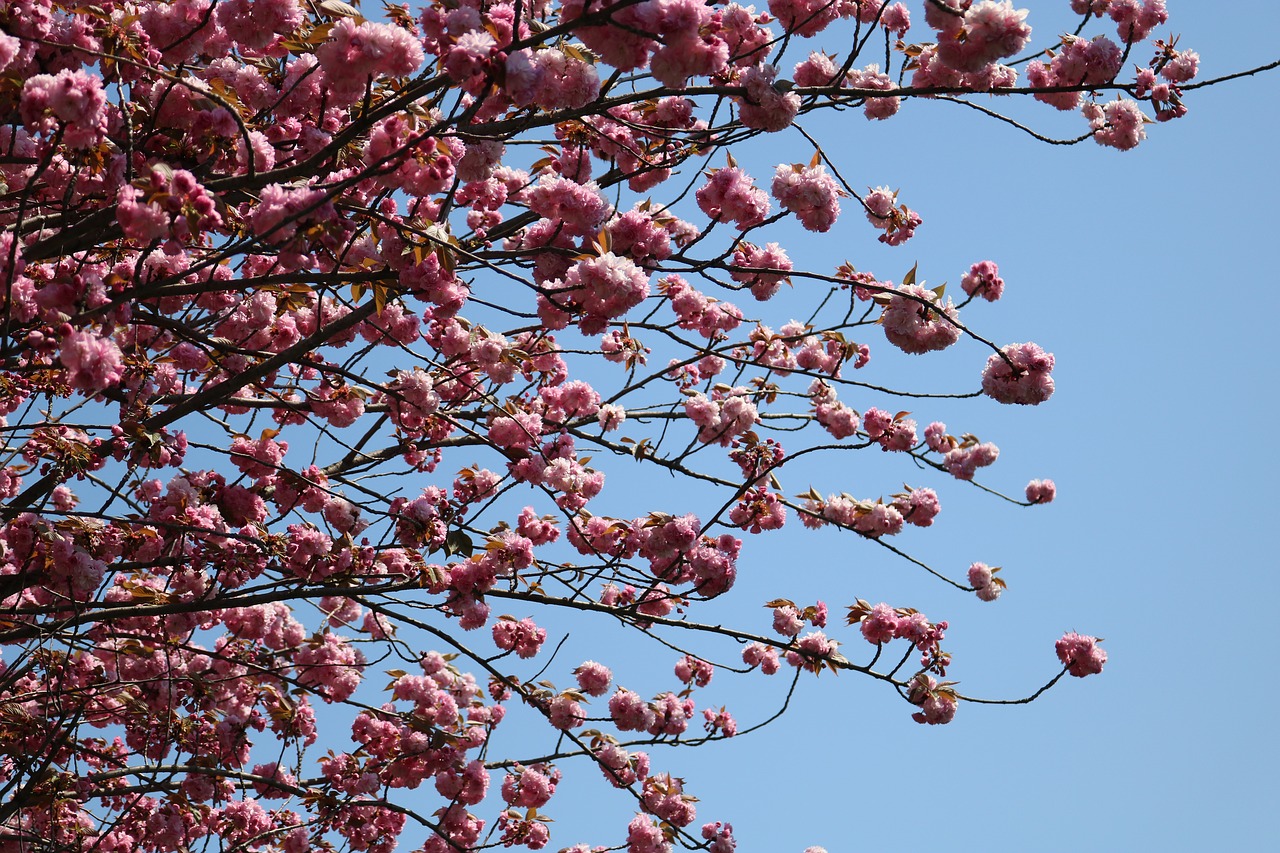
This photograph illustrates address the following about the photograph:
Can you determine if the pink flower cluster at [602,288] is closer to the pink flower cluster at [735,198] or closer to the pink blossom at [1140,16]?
the pink flower cluster at [735,198]

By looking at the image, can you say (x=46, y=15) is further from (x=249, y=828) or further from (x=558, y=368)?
(x=249, y=828)

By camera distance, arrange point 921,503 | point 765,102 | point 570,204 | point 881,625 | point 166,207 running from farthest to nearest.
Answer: point 921,503
point 881,625
point 570,204
point 765,102
point 166,207

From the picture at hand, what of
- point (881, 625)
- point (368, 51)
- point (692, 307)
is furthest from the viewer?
point (881, 625)

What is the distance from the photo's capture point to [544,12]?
4289 millimetres

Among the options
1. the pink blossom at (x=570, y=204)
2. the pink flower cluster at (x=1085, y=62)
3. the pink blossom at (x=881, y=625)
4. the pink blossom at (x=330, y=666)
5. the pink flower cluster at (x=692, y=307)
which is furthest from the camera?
the pink blossom at (x=330, y=666)

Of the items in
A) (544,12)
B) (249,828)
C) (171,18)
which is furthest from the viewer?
(249,828)

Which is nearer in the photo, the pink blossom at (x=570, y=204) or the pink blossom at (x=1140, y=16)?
the pink blossom at (x=570, y=204)

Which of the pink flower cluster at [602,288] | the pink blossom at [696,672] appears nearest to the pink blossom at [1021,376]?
the pink flower cluster at [602,288]

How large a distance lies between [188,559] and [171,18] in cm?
220

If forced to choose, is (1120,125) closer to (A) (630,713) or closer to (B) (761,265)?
(B) (761,265)

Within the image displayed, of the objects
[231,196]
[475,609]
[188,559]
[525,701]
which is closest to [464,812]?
[525,701]

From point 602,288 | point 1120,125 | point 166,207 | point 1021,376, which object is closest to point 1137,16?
point 1120,125

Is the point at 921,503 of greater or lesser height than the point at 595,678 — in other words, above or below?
above

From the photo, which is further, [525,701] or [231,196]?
[525,701]
